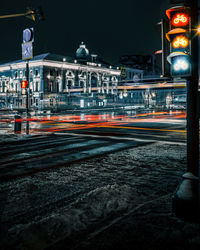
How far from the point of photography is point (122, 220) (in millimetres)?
3682

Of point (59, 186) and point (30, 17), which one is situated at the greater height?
point (30, 17)

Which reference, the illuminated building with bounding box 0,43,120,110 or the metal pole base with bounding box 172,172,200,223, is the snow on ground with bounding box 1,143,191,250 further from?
the illuminated building with bounding box 0,43,120,110

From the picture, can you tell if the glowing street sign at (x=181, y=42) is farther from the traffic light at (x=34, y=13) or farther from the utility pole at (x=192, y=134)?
the traffic light at (x=34, y=13)

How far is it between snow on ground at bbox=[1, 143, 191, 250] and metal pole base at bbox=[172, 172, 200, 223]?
762mm

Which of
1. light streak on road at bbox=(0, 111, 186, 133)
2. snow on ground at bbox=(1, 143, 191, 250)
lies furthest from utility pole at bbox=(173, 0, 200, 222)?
light streak on road at bbox=(0, 111, 186, 133)

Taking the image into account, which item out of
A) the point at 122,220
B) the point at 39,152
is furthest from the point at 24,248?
the point at 39,152

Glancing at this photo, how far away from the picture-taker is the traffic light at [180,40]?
12.3 feet

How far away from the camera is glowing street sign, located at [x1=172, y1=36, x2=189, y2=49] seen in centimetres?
379

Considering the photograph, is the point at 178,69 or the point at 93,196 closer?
the point at 178,69

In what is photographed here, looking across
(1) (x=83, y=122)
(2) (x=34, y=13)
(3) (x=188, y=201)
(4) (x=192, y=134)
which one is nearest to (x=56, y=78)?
(1) (x=83, y=122)

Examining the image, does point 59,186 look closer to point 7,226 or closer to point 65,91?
point 7,226

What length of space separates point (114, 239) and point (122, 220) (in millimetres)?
529

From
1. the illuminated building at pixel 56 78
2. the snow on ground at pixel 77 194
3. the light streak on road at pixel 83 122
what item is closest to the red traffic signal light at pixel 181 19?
the snow on ground at pixel 77 194

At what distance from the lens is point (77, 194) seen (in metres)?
4.80
